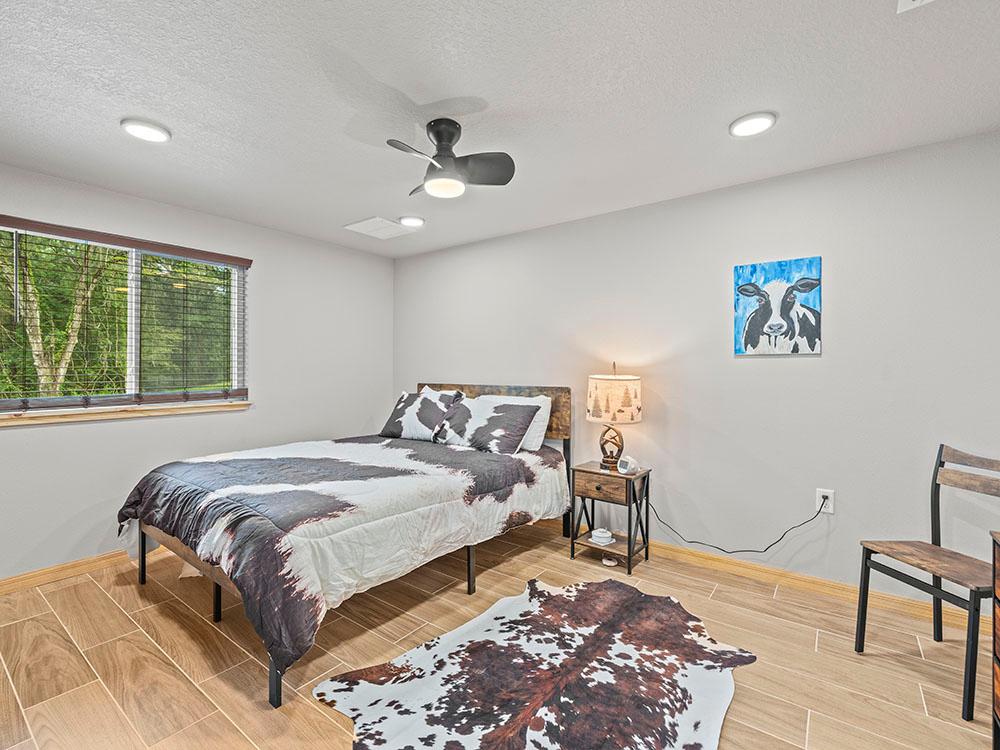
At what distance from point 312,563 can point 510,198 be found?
2510 millimetres

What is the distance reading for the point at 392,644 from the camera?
226 cm

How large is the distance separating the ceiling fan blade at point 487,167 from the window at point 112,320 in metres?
2.39

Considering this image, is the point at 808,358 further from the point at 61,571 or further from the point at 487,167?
the point at 61,571

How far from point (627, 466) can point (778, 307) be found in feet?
4.37

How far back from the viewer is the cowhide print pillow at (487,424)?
349cm

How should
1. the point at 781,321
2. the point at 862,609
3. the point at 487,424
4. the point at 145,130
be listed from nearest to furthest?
the point at 862,609 < the point at 145,130 < the point at 781,321 < the point at 487,424

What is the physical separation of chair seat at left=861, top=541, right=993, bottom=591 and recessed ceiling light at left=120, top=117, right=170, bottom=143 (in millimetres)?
3832

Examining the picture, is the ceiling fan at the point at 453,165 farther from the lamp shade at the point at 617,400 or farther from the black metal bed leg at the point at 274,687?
the black metal bed leg at the point at 274,687

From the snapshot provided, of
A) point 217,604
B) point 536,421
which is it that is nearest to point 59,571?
point 217,604

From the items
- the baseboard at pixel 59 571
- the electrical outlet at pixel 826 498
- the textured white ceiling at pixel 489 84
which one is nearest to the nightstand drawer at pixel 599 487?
the electrical outlet at pixel 826 498

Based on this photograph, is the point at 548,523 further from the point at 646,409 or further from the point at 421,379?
the point at 421,379

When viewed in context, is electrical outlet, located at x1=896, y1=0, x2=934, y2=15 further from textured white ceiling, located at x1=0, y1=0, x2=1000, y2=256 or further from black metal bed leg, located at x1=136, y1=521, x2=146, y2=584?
black metal bed leg, located at x1=136, y1=521, x2=146, y2=584

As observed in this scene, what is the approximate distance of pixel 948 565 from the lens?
6.46 feet

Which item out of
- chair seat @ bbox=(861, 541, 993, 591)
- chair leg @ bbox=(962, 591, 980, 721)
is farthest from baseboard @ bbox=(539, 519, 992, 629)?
chair leg @ bbox=(962, 591, 980, 721)
